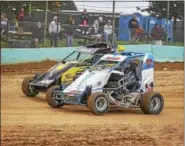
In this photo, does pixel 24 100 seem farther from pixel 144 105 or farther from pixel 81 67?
pixel 144 105

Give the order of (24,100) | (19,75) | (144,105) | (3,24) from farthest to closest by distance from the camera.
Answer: (3,24) → (19,75) → (24,100) → (144,105)

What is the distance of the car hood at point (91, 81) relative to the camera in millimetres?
11070

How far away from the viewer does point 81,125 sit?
355 inches

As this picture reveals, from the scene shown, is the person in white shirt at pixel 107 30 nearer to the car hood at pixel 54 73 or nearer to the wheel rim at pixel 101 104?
the car hood at pixel 54 73

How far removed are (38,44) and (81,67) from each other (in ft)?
24.9

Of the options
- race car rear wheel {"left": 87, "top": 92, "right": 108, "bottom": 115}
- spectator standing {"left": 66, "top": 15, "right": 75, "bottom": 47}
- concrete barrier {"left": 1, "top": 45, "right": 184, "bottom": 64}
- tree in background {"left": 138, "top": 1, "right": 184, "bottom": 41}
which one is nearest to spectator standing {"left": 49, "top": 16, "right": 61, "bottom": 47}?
concrete barrier {"left": 1, "top": 45, "right": 184, "bottom": 64}

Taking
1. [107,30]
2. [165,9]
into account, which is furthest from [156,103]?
[165,9]

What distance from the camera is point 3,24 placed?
19.4 m

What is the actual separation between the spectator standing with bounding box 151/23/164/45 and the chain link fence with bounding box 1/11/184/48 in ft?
0.14

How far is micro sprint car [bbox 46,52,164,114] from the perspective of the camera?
1091cm

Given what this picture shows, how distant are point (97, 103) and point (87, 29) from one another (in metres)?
10.8

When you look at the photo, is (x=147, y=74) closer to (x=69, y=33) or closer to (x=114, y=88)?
(x=114, y=88)

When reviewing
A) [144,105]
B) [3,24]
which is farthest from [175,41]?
[144,105]

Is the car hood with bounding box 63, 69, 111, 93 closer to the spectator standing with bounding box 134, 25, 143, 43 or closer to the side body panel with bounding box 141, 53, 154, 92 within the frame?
the side body panel with bounding box 141, 53, 154, 92
